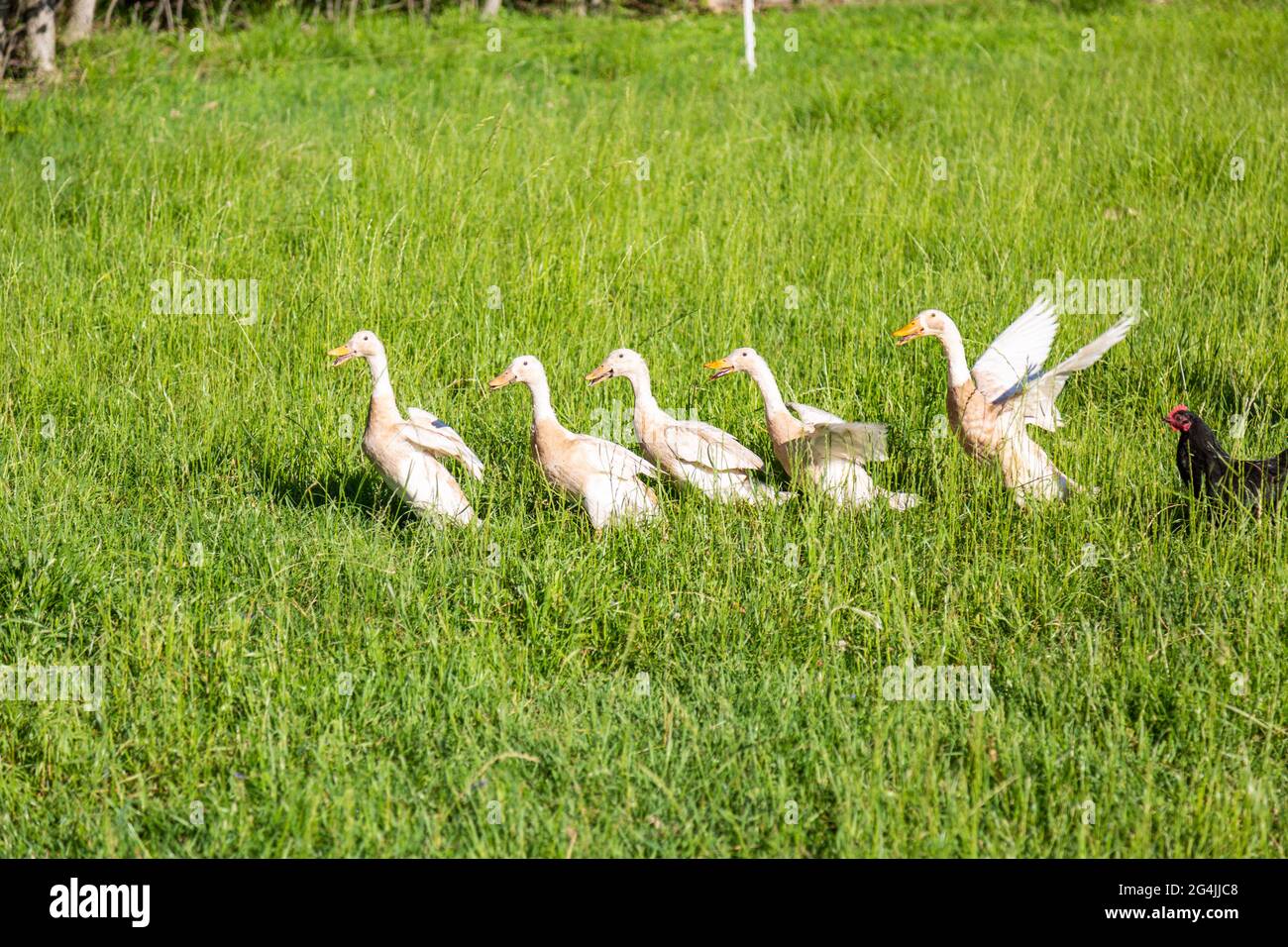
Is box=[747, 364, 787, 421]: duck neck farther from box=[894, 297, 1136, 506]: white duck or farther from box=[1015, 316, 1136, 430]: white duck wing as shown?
box=[1015, 316, 1136, 430]: white duck wing

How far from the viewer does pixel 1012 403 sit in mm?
4926

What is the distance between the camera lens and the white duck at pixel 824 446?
186 inches

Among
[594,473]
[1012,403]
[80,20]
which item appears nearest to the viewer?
[594,473]

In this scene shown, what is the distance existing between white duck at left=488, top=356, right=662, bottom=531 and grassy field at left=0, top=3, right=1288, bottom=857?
12 centimetres

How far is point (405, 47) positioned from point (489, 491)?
811 centimetres

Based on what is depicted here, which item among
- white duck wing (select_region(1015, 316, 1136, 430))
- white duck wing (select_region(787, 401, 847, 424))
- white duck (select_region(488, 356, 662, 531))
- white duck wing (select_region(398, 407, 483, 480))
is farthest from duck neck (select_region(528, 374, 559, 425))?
white duck wing (select_region(1015, 316, 1136, 430))

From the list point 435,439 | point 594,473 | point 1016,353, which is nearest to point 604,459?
point 594,473

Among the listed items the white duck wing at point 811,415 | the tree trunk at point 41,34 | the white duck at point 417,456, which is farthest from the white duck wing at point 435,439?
the tree trunk at point 41,34

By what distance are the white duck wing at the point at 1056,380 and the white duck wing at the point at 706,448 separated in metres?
1.02

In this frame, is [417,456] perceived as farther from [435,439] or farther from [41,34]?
[41,34]

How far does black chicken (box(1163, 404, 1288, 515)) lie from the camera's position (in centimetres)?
449

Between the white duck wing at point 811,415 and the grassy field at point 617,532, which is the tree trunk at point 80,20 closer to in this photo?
the grassy field at point 617,532

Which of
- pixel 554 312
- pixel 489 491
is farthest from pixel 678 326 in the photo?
pixel 489 491

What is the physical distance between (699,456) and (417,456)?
103 centimetres
